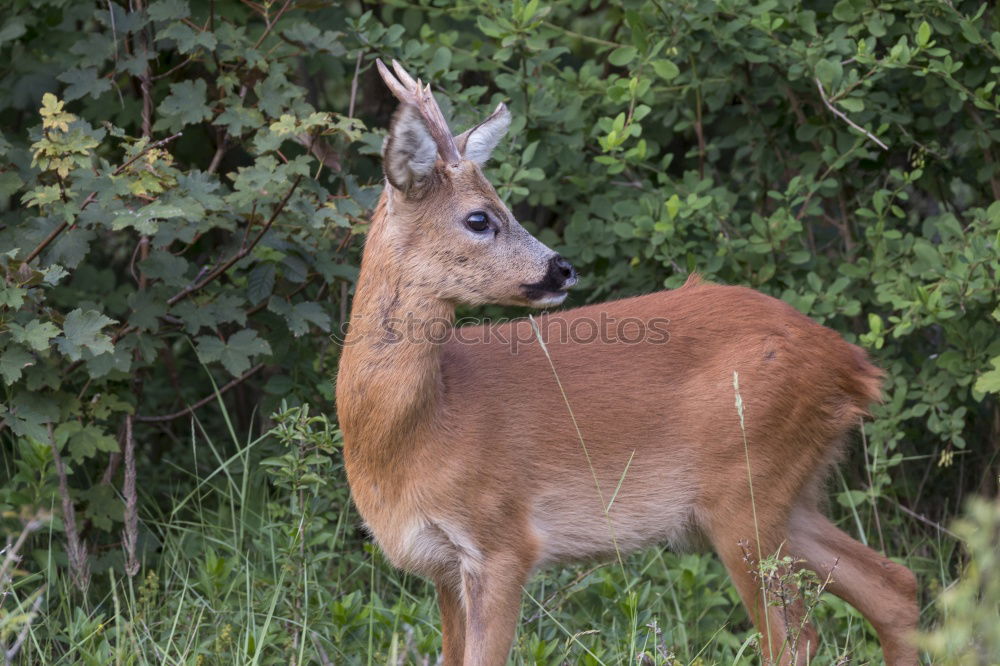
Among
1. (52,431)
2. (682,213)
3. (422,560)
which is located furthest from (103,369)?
(682,213)

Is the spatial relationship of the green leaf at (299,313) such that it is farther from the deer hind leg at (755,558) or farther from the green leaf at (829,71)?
the green leaf at (829,71)

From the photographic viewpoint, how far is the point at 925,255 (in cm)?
511

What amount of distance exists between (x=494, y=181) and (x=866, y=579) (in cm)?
223

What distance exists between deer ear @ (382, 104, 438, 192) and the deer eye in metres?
0.21

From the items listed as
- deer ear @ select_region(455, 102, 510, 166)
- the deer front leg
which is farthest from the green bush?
the deer front leg

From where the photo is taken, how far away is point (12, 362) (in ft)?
14.4

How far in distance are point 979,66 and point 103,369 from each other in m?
3.89

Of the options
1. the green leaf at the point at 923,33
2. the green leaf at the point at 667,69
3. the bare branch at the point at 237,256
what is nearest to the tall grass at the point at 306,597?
the bare branch at the point at 237,256

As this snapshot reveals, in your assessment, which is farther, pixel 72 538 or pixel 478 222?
pixel 72 538

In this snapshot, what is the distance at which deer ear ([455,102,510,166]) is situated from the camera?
4.49 m

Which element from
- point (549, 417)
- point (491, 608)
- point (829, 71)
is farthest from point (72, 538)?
point (829, 71)

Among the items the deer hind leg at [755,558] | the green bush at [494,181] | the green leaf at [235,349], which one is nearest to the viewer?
the deer hind leg at [755,558]

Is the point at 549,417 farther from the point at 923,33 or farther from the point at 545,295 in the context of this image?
the point at 923,33

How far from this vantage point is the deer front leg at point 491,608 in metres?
4.00
